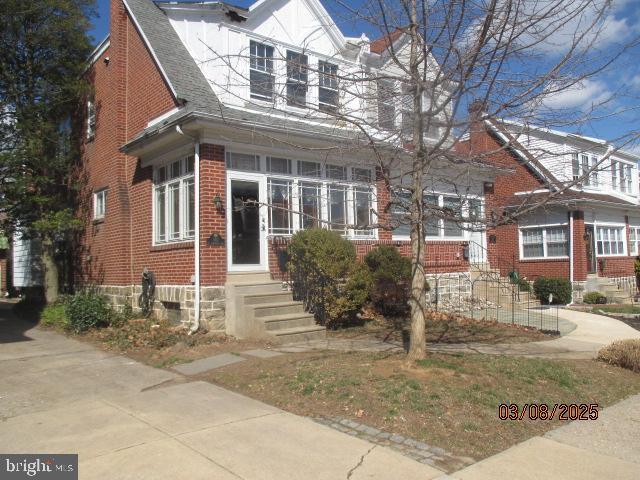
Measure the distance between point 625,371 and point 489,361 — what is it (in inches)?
77.5

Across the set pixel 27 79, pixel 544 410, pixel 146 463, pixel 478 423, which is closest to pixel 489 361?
pixel 544 410

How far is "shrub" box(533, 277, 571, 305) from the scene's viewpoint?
1803 centimetres

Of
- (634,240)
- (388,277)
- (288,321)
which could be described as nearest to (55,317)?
(288,321)

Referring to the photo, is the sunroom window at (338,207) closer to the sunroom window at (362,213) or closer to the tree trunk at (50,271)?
the sunroom window at (362,213)

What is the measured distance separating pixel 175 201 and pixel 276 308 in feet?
11.0

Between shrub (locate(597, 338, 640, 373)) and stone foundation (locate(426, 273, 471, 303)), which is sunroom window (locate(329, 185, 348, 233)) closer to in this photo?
stone foundation (locate(426, 273, 471, 303))

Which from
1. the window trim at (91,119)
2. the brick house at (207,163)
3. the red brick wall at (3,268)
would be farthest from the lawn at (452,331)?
the red brick wall at (3,268)

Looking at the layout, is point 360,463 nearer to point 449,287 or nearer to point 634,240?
point 449,287

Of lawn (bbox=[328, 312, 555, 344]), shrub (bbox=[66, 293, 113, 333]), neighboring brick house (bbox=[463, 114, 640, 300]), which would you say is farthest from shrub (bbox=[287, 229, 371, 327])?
neighboring brick house (bbox=[463, 114, 640, 300])

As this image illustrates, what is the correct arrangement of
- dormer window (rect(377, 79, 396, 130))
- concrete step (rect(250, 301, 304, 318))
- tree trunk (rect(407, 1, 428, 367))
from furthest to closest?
1. concrete step (rect(250, 301, 304, 318))
2. dormer window (rect(377, 79, 396, 130))
3. tree trunk (rect(407, 1, 428, 367))

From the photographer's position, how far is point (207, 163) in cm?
1009

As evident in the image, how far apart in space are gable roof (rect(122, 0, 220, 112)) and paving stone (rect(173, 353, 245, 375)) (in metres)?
4.56

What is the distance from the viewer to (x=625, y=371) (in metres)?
7.57

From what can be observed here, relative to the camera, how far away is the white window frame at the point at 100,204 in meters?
13.6
